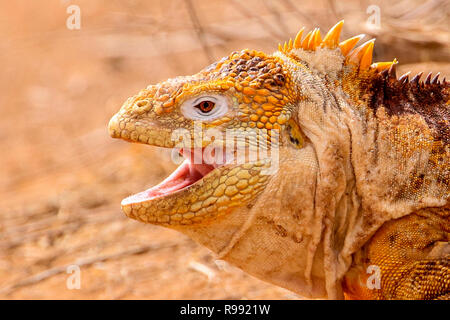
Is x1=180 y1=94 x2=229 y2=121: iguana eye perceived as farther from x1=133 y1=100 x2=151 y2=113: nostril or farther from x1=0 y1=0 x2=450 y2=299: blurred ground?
x1=0 y1=0 x2=450 y2=299: blurred ground

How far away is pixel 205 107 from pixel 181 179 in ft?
1.39

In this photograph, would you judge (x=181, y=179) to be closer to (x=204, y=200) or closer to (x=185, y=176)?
(x=185, y=176)

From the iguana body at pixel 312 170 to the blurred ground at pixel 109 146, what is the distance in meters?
1.55

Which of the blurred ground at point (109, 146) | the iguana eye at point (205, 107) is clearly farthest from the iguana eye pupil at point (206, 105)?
the blurred ground at point (109, 146)

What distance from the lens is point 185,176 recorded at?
3.29 metres

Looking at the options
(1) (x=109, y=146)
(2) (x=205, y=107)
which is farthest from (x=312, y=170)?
(1) (x=109, y=146)

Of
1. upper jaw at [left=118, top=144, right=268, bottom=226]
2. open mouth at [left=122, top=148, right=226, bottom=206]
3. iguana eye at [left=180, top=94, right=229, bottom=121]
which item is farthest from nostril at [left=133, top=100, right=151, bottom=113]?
upper jaw at [left=118, top=144, right=268, bottom=226]

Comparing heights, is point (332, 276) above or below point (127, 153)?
below

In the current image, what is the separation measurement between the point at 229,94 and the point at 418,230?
1134mm

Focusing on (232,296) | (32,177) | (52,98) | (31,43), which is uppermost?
(31,43)

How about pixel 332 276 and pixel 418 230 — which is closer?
pixel 418 230

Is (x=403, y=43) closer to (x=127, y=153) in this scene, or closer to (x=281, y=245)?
(x=281, y=245)

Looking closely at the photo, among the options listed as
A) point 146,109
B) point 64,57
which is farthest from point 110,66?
point 146,109

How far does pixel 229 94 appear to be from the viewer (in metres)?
3.10
